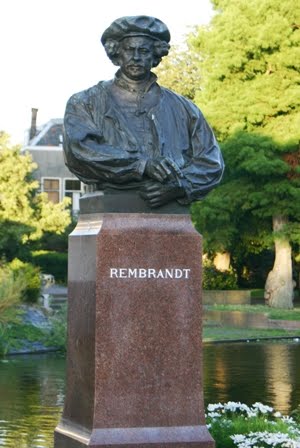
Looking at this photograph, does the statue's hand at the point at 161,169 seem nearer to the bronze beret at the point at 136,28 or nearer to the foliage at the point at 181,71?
the bronze beret at the point at 136,28

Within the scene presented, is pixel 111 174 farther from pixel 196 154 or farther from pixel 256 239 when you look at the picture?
pixel 256 239

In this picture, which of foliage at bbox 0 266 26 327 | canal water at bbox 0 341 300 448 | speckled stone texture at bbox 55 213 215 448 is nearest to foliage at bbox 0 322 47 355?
Answer: canal water at bbox 0 341 300 448

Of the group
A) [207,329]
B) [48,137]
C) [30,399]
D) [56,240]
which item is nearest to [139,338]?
[30,399]

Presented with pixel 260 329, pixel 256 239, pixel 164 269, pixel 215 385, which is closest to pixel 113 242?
pixel 164 269

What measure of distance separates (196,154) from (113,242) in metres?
1.19

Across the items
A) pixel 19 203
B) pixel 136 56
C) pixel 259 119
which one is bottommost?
pixel 136 56

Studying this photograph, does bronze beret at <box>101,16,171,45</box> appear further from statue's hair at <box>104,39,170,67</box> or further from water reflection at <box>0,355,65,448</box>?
water reflection at <box>0,355,65,448</box>

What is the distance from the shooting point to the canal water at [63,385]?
13.2m

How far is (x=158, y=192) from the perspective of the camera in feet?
31.0

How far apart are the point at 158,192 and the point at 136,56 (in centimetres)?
118

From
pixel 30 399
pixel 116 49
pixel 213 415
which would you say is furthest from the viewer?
pixel 30 399

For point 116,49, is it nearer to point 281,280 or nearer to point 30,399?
point 30,399

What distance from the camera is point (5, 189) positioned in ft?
142

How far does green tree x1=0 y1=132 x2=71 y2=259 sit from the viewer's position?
42.1 m
